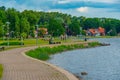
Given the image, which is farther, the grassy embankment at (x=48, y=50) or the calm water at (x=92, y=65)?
the grassy embankment at (x=48, y=50)

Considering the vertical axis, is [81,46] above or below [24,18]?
below

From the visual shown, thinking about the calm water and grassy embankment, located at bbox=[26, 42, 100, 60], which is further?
grassy embankment, located at bbox=[26, 42, 100, 60]

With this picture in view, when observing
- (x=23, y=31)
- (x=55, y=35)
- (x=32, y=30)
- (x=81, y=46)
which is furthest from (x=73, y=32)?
(x=81, y=46)

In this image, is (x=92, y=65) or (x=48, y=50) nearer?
(x=92, y=65)

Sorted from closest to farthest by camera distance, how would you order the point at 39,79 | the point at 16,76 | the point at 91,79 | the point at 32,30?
the point at 39,79 < the point at 16,76 < the point at 91,79 < the point at 32,30

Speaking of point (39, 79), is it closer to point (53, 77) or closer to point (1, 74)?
point (53, 77)

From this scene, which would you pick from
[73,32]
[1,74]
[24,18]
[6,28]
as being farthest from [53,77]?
[73,32]

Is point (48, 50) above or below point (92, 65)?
below

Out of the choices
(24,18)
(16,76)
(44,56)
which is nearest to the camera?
(16,76)

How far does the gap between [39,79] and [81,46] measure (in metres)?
75.5

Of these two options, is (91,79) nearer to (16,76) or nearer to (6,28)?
(16,76)

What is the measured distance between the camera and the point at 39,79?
2219 centimetres

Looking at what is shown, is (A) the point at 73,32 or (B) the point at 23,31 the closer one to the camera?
(B) the point at 23,31

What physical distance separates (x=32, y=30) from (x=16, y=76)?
353ft
